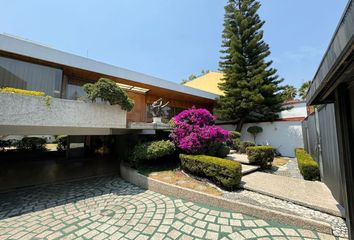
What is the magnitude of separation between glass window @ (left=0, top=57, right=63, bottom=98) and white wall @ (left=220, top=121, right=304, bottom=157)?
13.7 m

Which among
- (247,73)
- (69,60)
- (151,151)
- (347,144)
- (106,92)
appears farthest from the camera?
(247,73)

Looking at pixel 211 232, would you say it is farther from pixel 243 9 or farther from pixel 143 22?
pixel 243 9

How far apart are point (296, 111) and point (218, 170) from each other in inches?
466

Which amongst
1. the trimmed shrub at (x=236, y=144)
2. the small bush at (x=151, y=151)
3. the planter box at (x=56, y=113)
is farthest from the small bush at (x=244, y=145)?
the planter box at (x=56, y=113)

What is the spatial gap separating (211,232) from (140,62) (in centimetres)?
1200

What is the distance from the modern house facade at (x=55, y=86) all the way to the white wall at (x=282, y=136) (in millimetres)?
9085

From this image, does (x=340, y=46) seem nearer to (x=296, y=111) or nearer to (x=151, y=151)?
(x=151, y=151)

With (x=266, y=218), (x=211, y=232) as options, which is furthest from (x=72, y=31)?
(x=266, y=218)

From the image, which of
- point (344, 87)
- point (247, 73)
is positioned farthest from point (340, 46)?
point (247, 73)

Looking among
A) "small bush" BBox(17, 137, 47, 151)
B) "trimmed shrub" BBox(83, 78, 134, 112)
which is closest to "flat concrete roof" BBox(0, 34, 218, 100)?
"trimmed shrub" BBox(83, 78, 134, 112)

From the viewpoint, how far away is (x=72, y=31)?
8.31 metres

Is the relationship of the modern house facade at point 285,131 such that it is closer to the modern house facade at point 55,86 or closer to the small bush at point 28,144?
the modern house facade at point 55,86

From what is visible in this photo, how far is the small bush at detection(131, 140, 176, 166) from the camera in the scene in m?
6.75

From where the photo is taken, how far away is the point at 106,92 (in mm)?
6000
